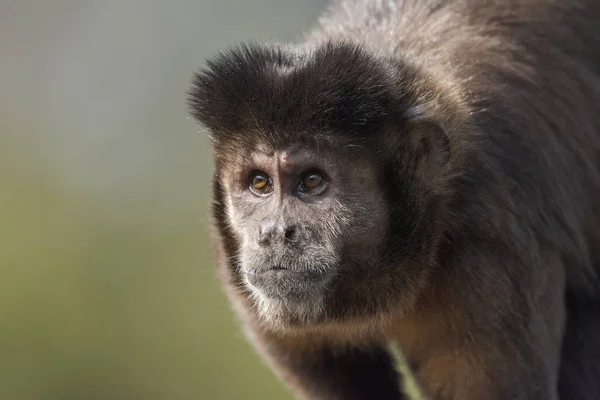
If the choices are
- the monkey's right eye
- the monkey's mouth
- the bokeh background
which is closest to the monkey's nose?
the monkey's mouth

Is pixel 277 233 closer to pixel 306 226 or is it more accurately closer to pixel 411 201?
pixel 306 226

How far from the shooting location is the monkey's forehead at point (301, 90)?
4.48 m

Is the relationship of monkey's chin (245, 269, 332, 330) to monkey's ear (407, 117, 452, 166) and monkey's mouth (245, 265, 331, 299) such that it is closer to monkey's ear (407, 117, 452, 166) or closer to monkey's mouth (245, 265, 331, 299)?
monkey's mouth (245, 265, 331, 299)

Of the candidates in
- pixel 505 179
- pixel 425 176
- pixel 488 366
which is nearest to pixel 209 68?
pixel 425 176

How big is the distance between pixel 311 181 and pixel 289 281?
46 centimetres

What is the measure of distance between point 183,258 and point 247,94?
9416 millimetres

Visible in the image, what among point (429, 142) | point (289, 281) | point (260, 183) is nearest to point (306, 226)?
point (289, 281)

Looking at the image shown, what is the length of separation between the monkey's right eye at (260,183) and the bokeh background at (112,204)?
332 inches

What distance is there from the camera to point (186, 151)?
555 inches

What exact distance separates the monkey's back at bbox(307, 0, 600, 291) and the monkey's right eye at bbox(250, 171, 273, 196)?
808 millimetres

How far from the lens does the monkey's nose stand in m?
4.46

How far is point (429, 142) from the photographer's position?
4664mm

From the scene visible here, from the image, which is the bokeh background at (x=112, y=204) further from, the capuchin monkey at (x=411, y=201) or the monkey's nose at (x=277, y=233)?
the monkey's nose at (x=277, y=233)

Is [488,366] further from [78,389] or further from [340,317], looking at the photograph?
[78,389]
